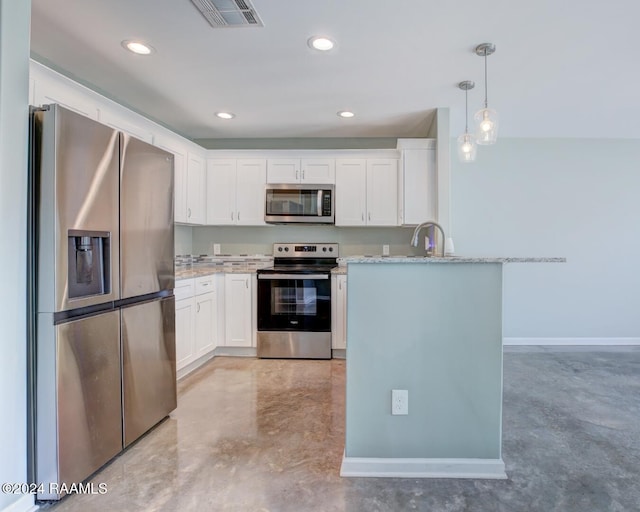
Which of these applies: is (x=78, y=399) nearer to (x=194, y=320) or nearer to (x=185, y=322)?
(x=185, y=322)

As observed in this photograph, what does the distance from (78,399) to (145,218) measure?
3.23 feet

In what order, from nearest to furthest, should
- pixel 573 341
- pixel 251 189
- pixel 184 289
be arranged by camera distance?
pixel 184 289 → pixel 251 189 → pixel 573 341

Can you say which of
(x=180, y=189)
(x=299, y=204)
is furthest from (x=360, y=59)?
(x=180, y=189)

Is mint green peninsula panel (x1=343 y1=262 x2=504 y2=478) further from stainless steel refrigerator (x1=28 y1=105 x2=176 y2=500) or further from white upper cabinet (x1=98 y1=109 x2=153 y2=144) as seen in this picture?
white upper cabinet (x1=98 y1=109 x2=153 y2=144)

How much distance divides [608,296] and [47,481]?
210 inches

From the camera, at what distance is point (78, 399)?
163 cm

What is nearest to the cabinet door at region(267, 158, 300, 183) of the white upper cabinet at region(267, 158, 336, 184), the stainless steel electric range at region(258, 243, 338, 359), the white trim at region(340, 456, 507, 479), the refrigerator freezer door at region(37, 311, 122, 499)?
the white upper cabinet at region(267, 158, 336, 184)

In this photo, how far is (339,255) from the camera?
420 centimetres

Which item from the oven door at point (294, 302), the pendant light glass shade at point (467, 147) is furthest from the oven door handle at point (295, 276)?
the pendant light glass shade at point (467, 147)

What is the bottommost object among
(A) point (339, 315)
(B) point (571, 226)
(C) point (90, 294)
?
(A) point (339, 315)

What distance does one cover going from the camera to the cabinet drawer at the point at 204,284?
3352 mm

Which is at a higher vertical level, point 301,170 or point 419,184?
point 301,170

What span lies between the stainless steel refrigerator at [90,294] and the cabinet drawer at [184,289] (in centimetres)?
75

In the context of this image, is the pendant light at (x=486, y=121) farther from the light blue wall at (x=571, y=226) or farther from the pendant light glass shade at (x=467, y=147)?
the light blue wall at (x=571, y=226)
